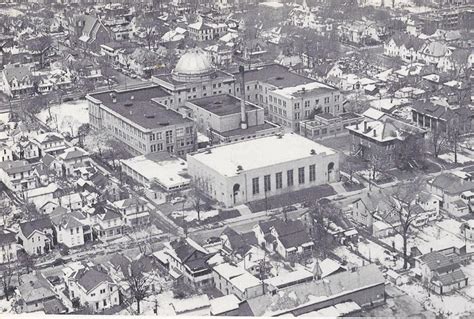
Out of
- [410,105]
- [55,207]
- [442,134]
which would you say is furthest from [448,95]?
[55,207]

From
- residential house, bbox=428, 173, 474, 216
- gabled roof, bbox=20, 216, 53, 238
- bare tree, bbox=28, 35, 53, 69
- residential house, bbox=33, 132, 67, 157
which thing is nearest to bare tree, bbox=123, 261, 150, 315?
gabled roof, bbox=20, 216, 53, 238

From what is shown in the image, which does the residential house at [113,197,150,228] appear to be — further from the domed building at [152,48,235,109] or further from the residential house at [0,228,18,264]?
the domed building at [152,48,235,109]

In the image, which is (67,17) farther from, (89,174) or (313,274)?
(313,274)

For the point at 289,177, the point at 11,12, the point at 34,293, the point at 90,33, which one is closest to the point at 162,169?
the point at 289,177

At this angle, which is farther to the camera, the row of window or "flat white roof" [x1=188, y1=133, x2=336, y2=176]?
"flat white roof" [x1=188, y1=133, x2=336, y2=176]

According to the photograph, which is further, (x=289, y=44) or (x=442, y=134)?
(x=289, y=44)

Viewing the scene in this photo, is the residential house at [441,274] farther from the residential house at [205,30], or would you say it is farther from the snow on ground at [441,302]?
the residential house at [205,30]

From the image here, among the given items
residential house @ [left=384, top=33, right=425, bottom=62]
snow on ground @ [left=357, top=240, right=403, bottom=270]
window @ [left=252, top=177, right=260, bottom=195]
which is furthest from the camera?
residential house @ [left=384, top=33, right=425, bottom=62]
